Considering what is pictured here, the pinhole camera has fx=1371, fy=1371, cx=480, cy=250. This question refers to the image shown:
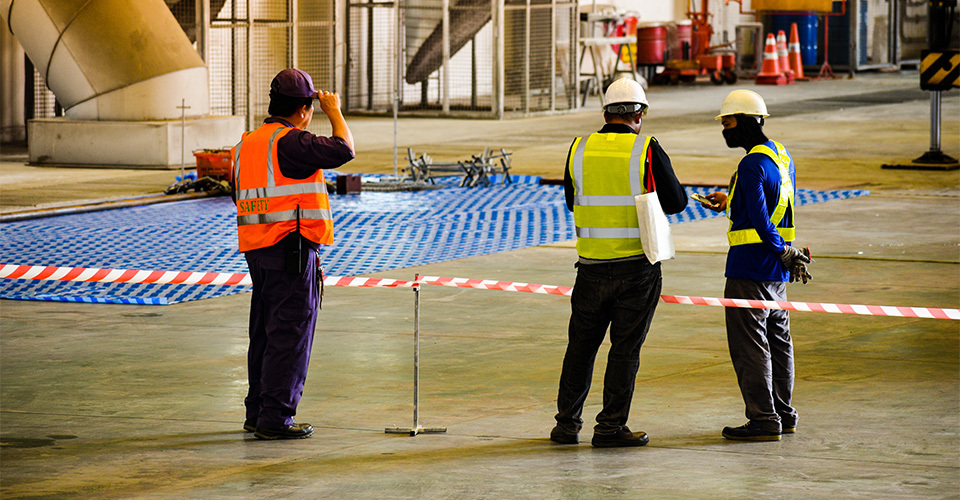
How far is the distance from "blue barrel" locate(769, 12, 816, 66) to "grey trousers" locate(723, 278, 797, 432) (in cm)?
3201

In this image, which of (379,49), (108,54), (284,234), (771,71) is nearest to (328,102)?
(284,234)

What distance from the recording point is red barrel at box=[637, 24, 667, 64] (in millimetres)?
34219

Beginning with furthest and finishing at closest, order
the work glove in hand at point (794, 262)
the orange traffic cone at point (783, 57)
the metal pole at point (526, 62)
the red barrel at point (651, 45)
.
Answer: the orange traffic cone at point (783, 57)
the red barrel at point (651, 45)
the metal pole at point (526, 62)
the work glove in hand at point (794, 262)

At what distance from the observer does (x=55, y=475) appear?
518cm

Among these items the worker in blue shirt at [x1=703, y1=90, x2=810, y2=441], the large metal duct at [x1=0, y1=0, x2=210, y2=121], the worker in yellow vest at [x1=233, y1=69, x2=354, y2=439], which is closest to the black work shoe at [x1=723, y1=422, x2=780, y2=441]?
the worker in blue shirt at [x1=703, y1=90, x2=810, y2=441]

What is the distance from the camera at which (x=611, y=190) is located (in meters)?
5.72

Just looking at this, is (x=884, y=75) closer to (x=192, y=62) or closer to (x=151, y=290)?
(x=192, y=62)

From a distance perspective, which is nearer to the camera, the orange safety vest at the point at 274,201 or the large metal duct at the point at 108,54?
the orange safety vest at the point at 274,201

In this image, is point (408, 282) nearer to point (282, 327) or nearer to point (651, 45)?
point (282, 327)

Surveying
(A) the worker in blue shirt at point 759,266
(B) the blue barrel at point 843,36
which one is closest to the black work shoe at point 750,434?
(A) the worker in blue shirt at point 759,266

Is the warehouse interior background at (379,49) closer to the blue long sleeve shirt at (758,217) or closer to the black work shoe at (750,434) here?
the blue long sleeve shirt at (758,217)

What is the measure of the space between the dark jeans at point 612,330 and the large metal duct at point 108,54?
12.7 metres

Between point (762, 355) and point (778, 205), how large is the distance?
66cm

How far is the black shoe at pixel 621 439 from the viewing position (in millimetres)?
5668
